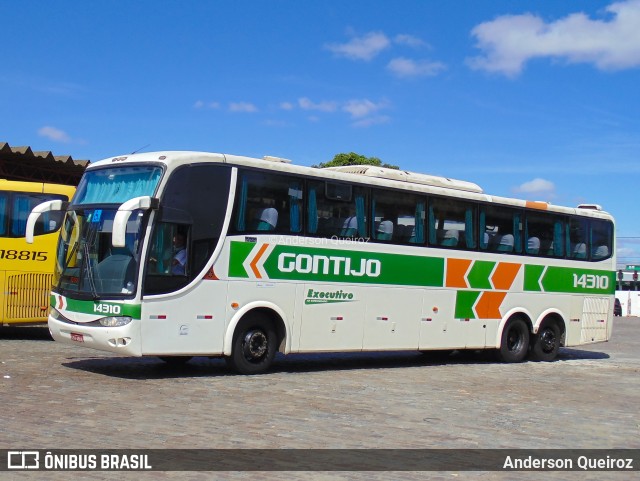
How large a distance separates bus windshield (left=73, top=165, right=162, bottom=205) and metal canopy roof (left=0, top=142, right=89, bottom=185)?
11.1m

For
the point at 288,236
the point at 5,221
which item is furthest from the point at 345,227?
the point at 5,221

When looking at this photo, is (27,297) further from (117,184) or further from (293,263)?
(293,263)

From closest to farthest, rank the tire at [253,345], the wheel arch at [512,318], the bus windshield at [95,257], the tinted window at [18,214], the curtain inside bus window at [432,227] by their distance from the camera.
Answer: the bus windshield at [95,257] < the tire at [253,345] < the curtain inside bus window at [432,227] < the tinted window at [18,214] < the wheel arch at [512,318]

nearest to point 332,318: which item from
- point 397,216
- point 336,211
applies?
point 336,211

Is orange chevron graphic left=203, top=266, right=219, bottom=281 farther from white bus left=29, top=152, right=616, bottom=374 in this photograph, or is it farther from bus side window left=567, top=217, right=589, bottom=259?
bus side window left=567, top=217, right=589, bottom=259

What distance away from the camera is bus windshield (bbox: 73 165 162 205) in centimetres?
1321

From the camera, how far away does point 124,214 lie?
1198 centimetres

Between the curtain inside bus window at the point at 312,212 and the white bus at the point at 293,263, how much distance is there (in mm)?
28

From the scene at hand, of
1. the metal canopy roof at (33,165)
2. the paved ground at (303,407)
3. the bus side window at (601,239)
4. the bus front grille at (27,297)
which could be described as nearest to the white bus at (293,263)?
the paved ground at (303,407)

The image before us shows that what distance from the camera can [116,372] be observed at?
1384 cm

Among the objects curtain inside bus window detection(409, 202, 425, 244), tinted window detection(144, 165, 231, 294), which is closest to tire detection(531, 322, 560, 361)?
curtain inside bus window detection(409, 202, 425, 244)

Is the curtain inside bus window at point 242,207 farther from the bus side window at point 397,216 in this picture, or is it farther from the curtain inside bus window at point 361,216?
the bus side window at point 397,216

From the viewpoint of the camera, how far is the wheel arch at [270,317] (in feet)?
45.4

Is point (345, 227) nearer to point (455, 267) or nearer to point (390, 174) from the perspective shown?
point (390, 174)
